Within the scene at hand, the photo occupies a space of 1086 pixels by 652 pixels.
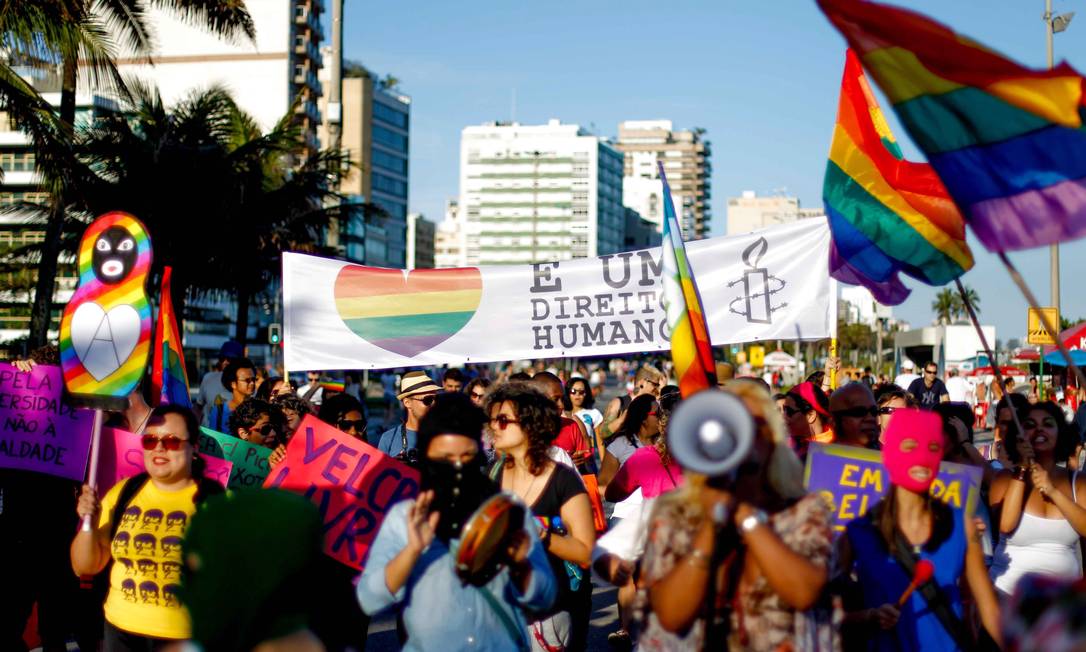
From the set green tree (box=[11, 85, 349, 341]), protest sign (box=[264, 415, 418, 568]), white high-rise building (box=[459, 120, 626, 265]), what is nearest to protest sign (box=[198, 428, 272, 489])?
protest sign (box=[264, 415, 418, 568])

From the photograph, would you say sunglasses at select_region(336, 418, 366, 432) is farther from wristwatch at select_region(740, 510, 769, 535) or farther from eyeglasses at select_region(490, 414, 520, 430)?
wristwatch at select_region(740, 510, 769, 535)

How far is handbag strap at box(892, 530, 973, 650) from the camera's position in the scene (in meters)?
4.25

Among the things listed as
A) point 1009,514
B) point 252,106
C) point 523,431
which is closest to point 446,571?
point 523,431

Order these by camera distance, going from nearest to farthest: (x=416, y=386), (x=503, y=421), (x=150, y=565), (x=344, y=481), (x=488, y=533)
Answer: (x=488, y=533)
(x=150, y=565)
(x=503, y=421)
(x=344, y=481)
(x=416, y=386)

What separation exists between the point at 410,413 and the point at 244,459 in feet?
3.33

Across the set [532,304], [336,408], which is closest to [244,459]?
[336,408]

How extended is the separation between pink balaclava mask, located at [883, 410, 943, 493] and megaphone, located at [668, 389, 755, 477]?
128cm

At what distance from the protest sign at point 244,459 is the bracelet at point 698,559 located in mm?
4240

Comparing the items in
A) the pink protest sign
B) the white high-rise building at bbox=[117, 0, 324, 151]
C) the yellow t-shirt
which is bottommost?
the yellow t-shirt

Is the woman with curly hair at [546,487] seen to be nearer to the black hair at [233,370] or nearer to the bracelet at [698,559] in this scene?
the bracelet at [698,559]

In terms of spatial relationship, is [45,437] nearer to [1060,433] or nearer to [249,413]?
[249,413]

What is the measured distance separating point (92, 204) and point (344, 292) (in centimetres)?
1507

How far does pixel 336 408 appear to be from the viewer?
725 cm

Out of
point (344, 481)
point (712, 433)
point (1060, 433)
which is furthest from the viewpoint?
point (344, 481)
